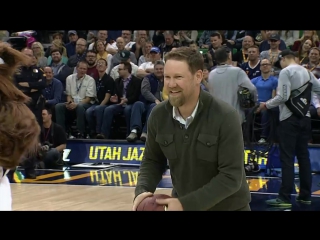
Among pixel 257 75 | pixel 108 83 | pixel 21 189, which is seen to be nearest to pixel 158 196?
pixel 21 189

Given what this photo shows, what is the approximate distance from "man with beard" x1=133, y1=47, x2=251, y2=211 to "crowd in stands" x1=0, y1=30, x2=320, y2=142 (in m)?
7.14

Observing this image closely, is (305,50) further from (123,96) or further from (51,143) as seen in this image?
(51,143)

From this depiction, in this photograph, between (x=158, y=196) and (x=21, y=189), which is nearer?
(x=158, y=196)

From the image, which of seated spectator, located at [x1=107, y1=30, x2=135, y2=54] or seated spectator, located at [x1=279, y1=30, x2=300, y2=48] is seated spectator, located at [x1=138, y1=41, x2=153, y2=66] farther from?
seated spectator, located at [x1=279, y1=30, x2=300, y2=48]

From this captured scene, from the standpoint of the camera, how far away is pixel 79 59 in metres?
14.3

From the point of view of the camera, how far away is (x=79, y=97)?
509 inches

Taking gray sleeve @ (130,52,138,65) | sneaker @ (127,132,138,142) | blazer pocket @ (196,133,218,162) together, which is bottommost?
sneaker @ (127,132,138,142)

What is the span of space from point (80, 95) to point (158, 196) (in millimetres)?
9884

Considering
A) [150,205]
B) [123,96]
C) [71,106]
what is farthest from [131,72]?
[150,205]

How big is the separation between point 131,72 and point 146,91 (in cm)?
91

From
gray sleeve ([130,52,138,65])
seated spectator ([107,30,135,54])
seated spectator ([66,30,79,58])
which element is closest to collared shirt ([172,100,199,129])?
gray sleeve ([130,52,138,65])

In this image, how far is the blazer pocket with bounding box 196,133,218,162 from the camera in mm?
3270
